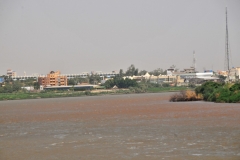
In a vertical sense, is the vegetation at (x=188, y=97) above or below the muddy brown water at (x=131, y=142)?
above

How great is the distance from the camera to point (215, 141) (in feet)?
73.4

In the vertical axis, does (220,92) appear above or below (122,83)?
below

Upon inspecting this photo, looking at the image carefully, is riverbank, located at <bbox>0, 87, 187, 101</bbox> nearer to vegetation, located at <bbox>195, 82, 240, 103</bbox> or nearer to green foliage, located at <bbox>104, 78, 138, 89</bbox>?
green foliage, located at <bbox>104, 78, 138, 89</bbox>

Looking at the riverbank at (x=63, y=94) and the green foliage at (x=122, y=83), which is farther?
the green foliage at (x=122, y=83)

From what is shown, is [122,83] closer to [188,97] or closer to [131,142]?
[188,97]

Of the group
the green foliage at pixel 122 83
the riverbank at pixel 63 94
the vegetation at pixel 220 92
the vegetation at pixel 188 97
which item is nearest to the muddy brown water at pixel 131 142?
the vegetation at pixel 220 92

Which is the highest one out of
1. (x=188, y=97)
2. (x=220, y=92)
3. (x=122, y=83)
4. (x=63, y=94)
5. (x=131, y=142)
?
(x=122, y=83)

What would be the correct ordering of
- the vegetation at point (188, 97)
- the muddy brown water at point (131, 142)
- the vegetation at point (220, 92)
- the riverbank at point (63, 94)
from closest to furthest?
the muddy brown water at point (131, 142) < the vegetation at point (220, 92) < the vegetation at point (188, 97) < the riverbank at point (63, 94)

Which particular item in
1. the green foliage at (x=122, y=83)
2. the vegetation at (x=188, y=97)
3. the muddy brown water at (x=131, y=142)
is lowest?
the muddy brown water at (x=131, y=142)

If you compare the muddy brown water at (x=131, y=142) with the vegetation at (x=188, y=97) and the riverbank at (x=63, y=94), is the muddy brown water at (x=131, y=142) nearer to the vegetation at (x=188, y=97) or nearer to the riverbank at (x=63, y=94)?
the vegetation at (x=188, y=97)

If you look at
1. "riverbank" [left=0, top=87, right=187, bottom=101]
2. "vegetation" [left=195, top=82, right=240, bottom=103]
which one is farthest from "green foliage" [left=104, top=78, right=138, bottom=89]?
"vegetation" [left=195, top=82, right=240, bottom=103]

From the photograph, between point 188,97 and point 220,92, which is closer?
point 220,92

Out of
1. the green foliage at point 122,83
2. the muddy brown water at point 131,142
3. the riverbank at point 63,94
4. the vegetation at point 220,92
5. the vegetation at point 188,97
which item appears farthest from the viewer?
the green foliage at point 122,83

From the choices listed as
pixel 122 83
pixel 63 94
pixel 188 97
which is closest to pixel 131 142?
pixel 188 97
